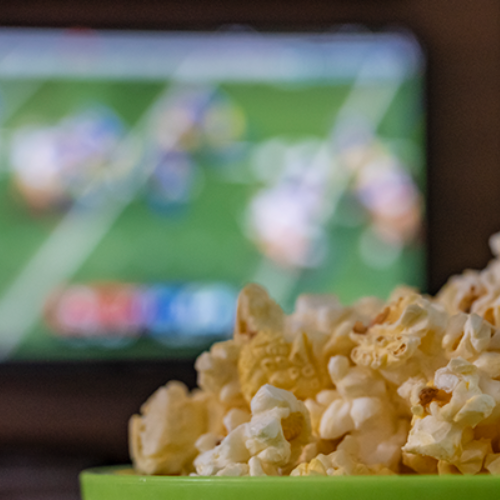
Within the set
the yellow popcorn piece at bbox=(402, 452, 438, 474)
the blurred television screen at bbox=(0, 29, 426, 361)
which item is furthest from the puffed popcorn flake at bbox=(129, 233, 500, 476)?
the blurred television screen at bbox=(0, 29, 426, 361)

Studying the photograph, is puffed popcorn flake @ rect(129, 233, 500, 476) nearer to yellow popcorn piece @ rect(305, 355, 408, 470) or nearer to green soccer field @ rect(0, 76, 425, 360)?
yellow popcorn piece @ rect(305, 355, 408, 470)

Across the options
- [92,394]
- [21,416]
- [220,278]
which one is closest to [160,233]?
[220,278]

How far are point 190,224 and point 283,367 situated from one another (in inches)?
53.9

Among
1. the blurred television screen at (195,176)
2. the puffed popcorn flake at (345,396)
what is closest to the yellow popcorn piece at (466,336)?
the puffed popcorn flake at (345,396)

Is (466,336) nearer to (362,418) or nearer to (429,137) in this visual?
(362,418)

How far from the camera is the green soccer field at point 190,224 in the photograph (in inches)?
63.6

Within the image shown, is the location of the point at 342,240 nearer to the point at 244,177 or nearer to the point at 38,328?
the point at 244,177

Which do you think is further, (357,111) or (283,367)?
(357,111)

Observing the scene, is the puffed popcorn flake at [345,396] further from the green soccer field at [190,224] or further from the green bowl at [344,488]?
the green soccer field at [190,224]

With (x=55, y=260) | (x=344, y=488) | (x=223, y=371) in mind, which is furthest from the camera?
(x=55, y=260)

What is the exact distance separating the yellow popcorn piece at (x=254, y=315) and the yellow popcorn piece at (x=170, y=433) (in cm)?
4

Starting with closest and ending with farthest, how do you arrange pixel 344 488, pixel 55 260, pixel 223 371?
pixel 344 488
pixel 223 371
pixel 55 260

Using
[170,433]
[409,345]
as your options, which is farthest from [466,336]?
[170,433]

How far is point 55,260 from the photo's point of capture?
1.63 m
